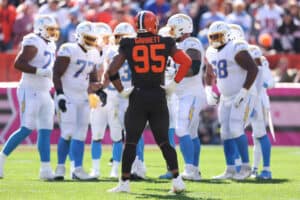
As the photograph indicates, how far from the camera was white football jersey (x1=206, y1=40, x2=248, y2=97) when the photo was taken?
1240cm

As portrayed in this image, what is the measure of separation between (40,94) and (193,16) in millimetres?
8675

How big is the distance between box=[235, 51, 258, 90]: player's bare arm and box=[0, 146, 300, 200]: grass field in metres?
1.17

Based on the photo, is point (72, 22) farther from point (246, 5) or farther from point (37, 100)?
point (37, 100)

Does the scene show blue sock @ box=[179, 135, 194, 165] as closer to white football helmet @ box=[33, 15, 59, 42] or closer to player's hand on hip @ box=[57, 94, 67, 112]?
player's hand on hip @ box=[57, 94, 67, 112]

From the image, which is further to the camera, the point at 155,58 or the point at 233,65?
the point at 233,65

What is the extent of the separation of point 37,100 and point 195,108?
75.6 inches

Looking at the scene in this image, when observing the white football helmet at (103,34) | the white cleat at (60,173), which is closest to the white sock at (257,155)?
the white football helmet at (103,34)

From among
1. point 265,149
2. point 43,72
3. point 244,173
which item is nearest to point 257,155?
point 265,149

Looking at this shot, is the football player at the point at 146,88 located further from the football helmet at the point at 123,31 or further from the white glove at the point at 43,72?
the football helmet at the point at 123,31

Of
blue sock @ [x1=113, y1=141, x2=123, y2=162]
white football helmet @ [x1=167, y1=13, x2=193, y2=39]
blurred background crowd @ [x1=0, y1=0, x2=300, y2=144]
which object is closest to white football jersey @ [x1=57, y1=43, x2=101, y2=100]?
blue sock @ [x1=113, y1=141, x2=123, y2=162]

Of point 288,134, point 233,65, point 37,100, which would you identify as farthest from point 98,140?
point 288,134

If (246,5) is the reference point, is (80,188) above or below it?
below

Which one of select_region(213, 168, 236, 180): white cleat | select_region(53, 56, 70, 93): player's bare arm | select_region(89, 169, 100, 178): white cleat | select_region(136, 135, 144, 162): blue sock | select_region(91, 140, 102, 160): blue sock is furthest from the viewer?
select_region(91, 140, 102, 160): blue sock

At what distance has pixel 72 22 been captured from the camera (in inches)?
785
